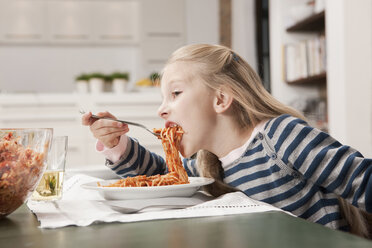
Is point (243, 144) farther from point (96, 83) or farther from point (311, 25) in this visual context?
point (96, 83)

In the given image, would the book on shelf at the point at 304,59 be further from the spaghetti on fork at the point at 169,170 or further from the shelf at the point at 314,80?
the spaghetti on fork at the point at 169,170

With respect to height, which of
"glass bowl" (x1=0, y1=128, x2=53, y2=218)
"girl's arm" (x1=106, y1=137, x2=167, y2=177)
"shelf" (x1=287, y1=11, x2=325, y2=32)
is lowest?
"girl's arm" (x1=106, y1=137, x2=167, y2=177)

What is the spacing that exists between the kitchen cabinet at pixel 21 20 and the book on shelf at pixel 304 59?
3071 millimetres

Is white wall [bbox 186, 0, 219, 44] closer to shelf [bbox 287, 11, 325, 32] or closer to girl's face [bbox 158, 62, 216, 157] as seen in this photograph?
shelf [bbox 287, 11, 325, 32]

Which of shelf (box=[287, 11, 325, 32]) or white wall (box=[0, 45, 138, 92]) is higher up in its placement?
shelf (box=[287, 11, 325, 32])

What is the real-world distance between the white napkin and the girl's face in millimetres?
300

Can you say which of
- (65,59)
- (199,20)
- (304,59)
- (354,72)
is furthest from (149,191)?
(65,59)

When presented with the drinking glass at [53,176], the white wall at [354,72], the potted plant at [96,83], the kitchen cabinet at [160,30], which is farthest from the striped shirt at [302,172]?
the kitchen cabinet at [160,30]

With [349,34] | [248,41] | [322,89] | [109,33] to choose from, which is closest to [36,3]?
[109,33]

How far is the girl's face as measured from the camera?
1062 millimetres

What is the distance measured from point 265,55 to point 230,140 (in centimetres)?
393

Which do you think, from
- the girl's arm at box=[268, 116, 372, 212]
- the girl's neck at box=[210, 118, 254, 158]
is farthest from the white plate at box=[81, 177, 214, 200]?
the girl's neck at box=[210, 118, 254, 158]

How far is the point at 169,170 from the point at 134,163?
26 centimetres

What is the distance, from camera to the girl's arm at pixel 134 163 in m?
1.21
